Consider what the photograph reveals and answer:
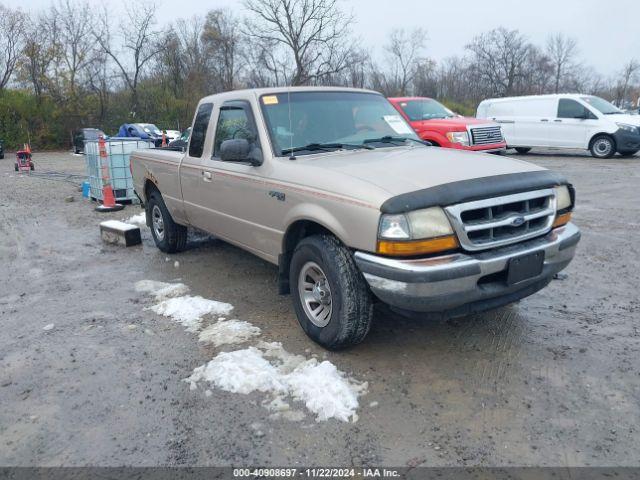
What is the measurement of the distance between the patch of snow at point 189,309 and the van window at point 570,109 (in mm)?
15152

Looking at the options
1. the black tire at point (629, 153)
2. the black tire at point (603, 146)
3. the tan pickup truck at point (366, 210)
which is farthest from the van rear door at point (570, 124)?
the tan pickup truck at point (366, 210)

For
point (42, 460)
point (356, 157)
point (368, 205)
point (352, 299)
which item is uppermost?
point (356, 157)

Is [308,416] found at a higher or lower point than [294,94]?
lower

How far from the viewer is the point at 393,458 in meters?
2.67

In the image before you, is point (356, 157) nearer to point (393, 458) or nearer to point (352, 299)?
point (352, 299)

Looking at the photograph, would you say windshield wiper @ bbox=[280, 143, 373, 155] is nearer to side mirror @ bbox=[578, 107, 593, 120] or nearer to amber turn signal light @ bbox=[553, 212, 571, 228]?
amber turn signal light @ bbox=[553, 212, 571, 228]

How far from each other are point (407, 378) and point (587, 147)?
15747 millimetres

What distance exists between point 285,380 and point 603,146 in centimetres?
1616

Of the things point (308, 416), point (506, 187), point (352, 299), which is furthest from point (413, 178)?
point (308, 416)

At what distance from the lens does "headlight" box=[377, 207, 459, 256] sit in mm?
3072

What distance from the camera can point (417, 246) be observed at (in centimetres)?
308

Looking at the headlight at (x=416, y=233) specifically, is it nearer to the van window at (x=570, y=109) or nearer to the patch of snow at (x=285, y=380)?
the patch of snow at (x=285, y=380)

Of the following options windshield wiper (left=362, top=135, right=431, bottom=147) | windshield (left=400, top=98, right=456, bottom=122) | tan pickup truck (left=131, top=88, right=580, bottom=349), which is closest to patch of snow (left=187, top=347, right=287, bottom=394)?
tan pickup truck (left=131, top=88, right=580, bottom=349)

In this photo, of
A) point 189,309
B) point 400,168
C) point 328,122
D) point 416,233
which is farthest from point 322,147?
point 189,309
